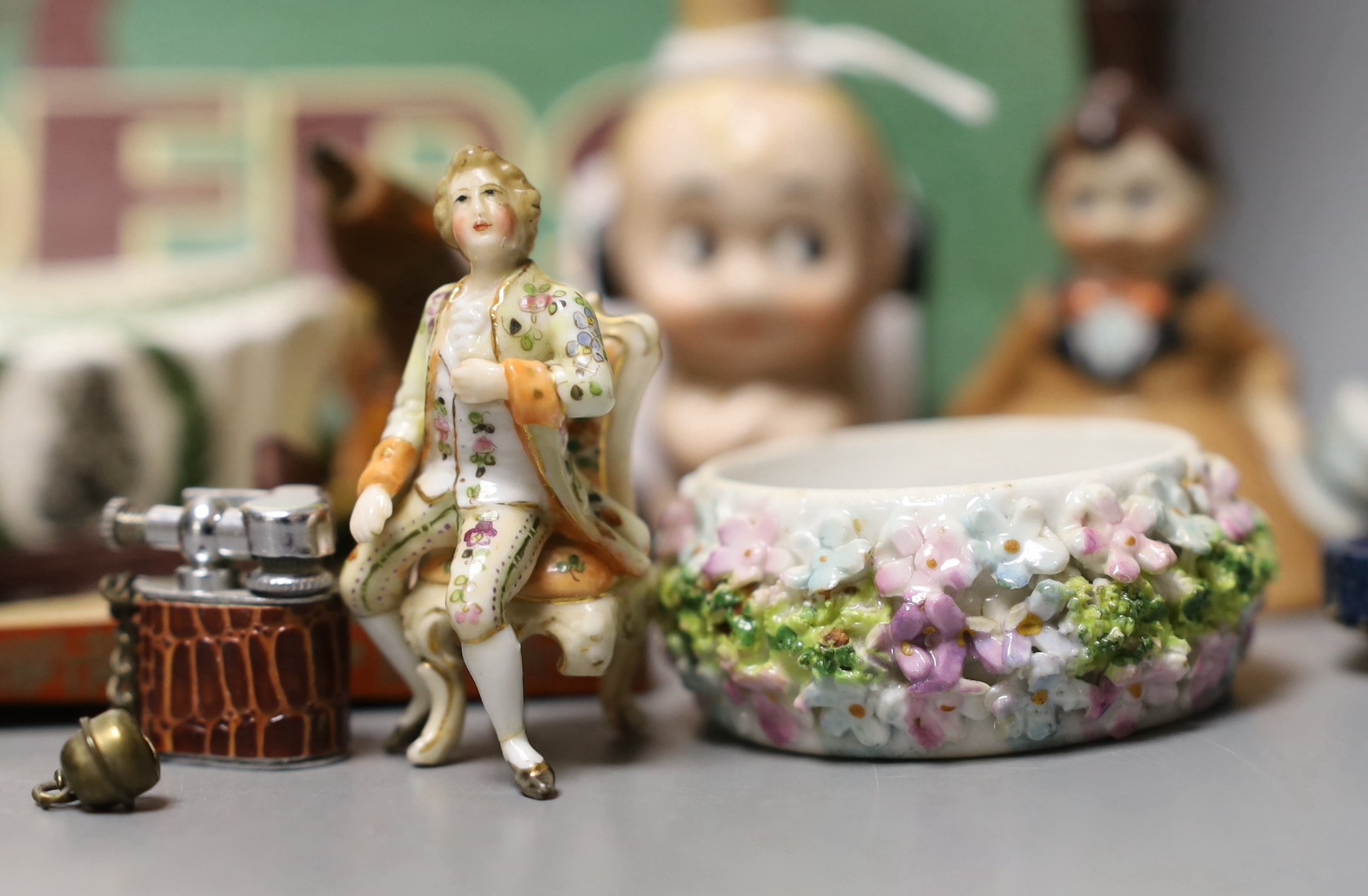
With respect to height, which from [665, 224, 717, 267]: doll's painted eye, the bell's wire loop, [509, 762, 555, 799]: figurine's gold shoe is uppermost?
[665, 224, 717, 267]: doll's painted eye

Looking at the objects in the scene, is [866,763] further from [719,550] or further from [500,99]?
[500,99]

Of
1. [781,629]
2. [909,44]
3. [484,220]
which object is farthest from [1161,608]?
[909,44]

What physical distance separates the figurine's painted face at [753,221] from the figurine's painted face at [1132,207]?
9.5 inches

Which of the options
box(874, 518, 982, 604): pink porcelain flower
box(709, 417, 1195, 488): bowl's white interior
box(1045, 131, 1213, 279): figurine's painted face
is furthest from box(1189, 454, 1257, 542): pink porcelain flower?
box(1045, 131, 1213, 279): figurine's painted face

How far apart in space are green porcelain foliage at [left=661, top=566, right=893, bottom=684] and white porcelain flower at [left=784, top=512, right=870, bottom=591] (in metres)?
0.02

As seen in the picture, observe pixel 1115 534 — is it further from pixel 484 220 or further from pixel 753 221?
pixel 753 221

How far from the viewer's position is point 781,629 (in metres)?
0.99

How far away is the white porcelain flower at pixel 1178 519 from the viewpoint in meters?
1.03

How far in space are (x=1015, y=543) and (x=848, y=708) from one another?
0.17 m

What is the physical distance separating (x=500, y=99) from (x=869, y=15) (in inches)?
21.4

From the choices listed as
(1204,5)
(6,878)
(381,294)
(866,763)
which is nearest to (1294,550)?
(866,763)

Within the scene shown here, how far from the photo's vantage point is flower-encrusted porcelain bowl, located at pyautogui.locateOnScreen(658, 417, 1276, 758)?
0.97m

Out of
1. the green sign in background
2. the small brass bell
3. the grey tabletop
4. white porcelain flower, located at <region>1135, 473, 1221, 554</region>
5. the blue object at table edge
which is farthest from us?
the green sign in background

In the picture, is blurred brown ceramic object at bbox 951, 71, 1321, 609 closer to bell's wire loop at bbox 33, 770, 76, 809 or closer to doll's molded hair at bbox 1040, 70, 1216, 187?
doll's molded hair at bbox 1040, 70, 1216, 187
